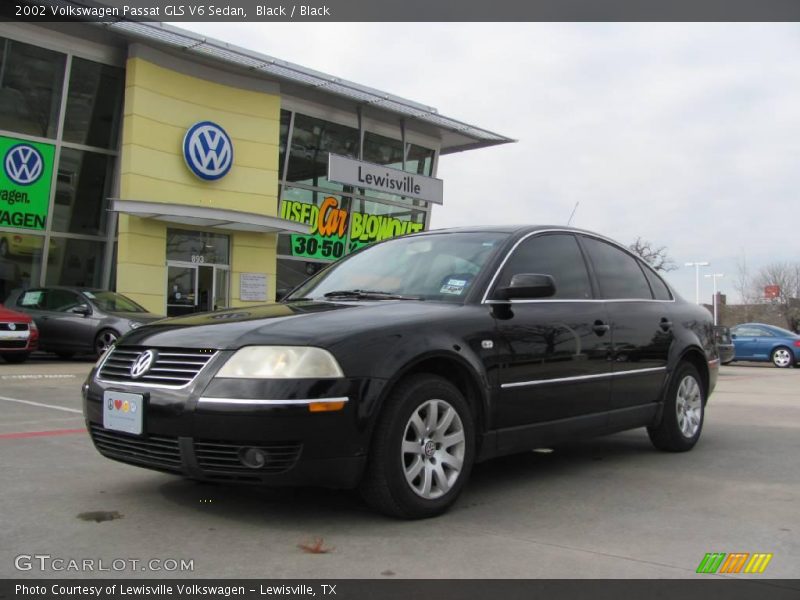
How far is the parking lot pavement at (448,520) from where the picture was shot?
3309 mm

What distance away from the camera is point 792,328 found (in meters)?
50.8

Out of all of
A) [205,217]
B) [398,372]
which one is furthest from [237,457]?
[205,217]

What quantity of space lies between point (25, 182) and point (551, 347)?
58.9ft

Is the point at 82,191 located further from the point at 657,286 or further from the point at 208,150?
the point at 657,286

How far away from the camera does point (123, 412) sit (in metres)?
3.96

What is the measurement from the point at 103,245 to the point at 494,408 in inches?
742

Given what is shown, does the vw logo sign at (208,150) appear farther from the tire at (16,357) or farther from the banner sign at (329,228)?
the tire at (16,357)

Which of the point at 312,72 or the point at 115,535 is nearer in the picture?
the point at 115,535

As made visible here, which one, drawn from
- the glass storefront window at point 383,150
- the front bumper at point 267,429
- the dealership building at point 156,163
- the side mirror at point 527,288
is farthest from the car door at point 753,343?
the front bumper at point 267,429

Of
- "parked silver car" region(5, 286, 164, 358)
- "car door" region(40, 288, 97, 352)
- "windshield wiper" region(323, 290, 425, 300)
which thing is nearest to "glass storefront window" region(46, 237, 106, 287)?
"parked silver car" region(5, 286, 164, 358)

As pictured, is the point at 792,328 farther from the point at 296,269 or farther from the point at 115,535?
the point at 115,535

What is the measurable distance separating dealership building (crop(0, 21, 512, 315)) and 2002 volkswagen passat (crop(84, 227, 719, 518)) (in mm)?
15478

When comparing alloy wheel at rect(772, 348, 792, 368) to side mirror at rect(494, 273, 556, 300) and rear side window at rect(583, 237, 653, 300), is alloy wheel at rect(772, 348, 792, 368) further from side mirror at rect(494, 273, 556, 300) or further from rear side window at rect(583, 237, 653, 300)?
→ side mirror at rect(494, 273, 556, 300)

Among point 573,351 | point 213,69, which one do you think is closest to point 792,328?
point 213,69
